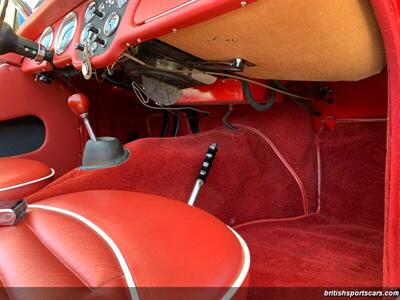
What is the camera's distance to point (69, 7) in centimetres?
117

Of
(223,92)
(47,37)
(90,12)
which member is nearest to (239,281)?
(223,92)

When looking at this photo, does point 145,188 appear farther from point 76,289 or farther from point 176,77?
point 76,289

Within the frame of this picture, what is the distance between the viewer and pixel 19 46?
99 centimetres

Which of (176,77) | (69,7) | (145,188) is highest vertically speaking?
(69,7)

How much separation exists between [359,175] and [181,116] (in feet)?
2.84

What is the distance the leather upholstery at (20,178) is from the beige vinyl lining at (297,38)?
579 mm

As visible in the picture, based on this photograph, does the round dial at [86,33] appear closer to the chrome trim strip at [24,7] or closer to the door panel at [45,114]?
the door panel at [45,114]

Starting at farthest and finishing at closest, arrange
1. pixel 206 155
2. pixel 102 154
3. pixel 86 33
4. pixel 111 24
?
pixel 206 155 < pixel 102 154 < pixel 86 33 < pixel 111 24

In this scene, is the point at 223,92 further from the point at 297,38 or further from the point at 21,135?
the point at 21,135

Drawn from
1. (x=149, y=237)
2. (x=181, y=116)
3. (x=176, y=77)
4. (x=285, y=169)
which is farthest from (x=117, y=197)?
(x=181, y=116)

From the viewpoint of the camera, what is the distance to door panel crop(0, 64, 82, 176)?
1.34 metres

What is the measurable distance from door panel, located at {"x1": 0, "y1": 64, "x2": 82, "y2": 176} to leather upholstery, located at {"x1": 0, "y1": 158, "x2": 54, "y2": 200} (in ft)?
0.89

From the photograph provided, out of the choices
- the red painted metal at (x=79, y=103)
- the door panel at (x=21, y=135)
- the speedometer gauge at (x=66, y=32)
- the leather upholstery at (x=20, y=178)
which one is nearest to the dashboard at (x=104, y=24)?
the speedometer gauge at (x=66, y=32)

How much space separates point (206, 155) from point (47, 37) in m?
0.76
